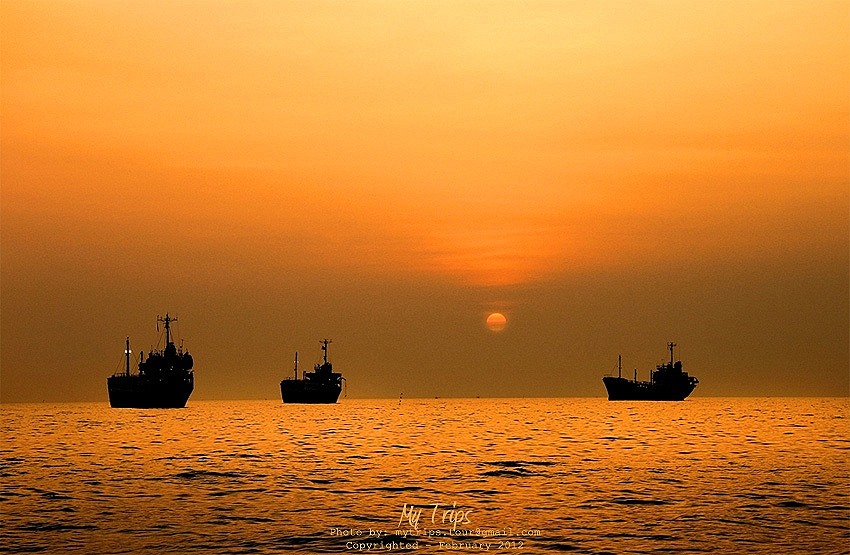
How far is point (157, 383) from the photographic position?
171m

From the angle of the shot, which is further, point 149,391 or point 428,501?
point 149,391

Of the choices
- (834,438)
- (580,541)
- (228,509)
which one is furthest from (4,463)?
(834,438)

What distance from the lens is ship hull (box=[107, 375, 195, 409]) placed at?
17188 cm

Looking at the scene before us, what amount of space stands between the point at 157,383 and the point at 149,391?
207 cm

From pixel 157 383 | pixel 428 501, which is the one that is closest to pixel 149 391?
pixel 157 383

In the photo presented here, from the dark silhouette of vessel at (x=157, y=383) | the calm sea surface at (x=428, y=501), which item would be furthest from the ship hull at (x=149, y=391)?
the calm sea surface at (x=428, y=501)

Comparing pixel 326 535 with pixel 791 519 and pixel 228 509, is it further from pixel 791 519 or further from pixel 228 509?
pixel 791 519

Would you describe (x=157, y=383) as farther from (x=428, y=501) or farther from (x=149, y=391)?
(x=428, y=501)

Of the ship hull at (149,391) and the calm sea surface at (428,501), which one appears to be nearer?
the calm sea surface at (428,501)

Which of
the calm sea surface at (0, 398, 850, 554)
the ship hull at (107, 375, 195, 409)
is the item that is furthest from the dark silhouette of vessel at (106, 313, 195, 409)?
the calm sea surface at (0, 398, 850, 554)

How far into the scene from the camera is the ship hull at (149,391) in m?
172

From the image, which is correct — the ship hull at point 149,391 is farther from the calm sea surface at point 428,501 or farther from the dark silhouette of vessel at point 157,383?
the calm sea surface at point 428,501

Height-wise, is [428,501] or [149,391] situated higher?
[149,391]

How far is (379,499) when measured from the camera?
137 ft
